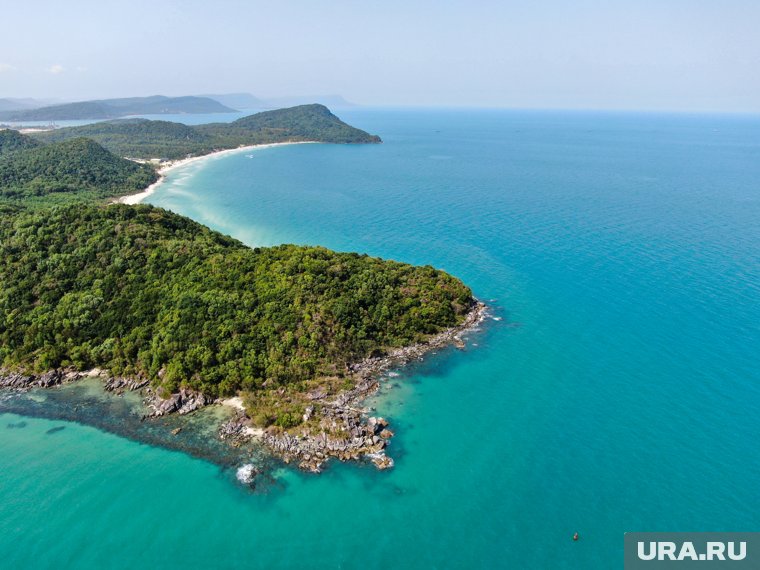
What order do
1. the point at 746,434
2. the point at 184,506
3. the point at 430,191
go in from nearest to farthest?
1. the point at 184,506
2. the point at 746,434
3. the point at 430,191

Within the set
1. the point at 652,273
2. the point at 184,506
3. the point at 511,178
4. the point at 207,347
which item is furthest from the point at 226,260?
the point at 511,178

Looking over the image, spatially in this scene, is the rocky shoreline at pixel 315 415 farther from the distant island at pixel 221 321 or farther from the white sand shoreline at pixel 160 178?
the white sand shoreline at pixel 160 178

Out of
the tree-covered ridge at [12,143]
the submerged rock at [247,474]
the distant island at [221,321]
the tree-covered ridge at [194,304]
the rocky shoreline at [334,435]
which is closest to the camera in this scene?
the submerged rock at [247,474]

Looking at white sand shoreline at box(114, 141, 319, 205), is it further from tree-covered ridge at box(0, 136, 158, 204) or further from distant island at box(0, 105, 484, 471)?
distant island at box(0, 105, 484, 471)

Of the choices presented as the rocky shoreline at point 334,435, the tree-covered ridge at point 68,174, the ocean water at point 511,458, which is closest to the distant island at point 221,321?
the rocky shoreline at point 334,435

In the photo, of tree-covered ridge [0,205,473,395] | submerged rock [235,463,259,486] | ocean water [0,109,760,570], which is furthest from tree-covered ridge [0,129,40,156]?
submerged rock [235,463,259,486]

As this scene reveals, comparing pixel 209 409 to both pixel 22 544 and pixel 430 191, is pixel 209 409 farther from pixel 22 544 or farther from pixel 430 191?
pixel 430 191

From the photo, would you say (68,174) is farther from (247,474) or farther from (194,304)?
(247,474)

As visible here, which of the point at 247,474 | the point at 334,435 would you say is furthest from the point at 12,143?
the point at 334,435
